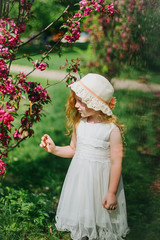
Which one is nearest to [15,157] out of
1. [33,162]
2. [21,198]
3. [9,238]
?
[33,162]

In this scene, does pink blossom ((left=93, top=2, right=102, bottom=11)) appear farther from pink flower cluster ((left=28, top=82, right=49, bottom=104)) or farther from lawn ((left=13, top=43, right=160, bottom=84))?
pink flower cluster ((left=28, top=82, right=49, bottom=104))

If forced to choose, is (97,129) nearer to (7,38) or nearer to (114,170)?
(114,170)

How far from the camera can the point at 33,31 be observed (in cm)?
328

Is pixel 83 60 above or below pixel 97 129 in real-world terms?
above

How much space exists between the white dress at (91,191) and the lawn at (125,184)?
408mm

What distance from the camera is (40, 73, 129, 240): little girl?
89.4 inches

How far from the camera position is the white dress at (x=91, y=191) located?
7.54 ft

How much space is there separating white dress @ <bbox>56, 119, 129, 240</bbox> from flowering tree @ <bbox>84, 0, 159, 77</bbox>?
2.32ft

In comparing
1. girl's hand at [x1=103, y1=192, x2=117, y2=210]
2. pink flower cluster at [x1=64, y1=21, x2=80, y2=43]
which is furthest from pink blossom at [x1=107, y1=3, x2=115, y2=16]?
girl's hand at [x1=103, y1=192, x2=117, y2=210]

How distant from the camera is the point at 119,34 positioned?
110 inches

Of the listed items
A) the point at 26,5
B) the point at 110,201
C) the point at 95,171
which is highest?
the point at 26,5

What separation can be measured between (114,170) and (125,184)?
644mm

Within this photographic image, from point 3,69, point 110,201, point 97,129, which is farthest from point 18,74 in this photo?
point 110,201

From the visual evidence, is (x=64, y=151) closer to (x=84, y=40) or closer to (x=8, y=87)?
(x=8, y=87)
